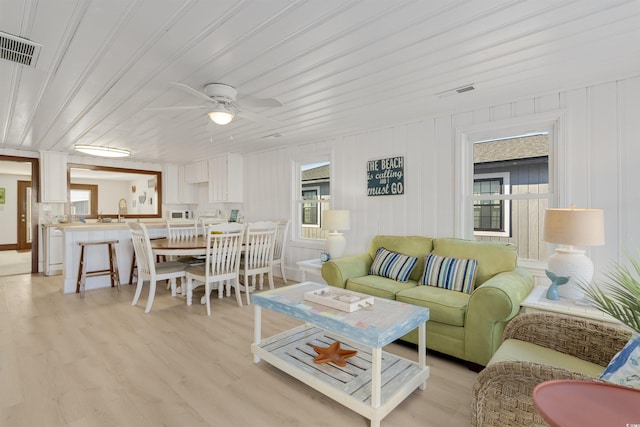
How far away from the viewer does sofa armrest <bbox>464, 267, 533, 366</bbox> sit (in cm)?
216

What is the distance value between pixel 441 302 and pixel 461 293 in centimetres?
33

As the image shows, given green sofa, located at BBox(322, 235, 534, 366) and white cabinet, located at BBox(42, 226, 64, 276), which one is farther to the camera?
white cabinet, located at BBox(42, 226, 64, 276)

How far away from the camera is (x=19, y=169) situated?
7.99 meters

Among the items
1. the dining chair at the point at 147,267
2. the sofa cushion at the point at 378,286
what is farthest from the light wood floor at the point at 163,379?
the sofa cushion at the point at 378,286

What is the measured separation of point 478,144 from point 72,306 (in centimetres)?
514

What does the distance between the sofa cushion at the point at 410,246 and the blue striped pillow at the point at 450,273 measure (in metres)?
0.19

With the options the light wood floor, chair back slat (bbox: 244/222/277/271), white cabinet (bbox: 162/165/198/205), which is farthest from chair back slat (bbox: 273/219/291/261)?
white cabinet (bbox: 162/165/198/205)

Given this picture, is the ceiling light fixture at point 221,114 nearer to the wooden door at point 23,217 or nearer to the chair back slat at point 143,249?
the chair back slat at point 143,249

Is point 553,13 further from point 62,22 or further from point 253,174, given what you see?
point 253,174

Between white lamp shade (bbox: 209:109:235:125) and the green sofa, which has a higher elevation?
white lamp shade (bbox: 209:109:235:125)

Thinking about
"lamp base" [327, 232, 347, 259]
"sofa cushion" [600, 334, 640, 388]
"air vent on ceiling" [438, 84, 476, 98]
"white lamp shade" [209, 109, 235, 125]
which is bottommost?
"sofa cushion" [600, 334, 640, 388]

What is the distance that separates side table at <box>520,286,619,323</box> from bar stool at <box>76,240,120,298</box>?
4.97 meters

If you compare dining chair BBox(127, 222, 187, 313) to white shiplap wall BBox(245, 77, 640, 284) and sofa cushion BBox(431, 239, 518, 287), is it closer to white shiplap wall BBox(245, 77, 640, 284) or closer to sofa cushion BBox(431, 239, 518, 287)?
white shiplap wall BBox(245, 77, 640, 284)

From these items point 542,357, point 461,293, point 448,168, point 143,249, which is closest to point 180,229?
point 143,249
